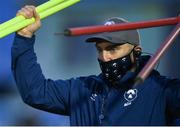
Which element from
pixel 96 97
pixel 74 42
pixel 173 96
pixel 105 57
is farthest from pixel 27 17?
pixel 74 42

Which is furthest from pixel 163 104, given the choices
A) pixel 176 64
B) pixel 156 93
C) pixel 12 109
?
pixel 12 109

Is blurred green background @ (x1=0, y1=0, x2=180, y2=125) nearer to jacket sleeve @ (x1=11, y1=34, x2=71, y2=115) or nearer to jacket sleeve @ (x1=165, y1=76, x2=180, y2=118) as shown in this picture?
jacket sleeve @ (x1=11, y1=34, x2=71, y2=115)

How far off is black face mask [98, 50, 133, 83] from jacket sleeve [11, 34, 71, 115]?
0.25 meters

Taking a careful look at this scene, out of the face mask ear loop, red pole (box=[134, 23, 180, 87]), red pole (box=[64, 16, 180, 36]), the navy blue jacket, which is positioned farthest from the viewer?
the face mask ear loop

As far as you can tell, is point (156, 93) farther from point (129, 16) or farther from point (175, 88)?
point (129, 16)

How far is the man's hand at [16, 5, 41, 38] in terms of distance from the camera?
1.96m

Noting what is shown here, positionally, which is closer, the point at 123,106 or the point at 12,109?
the point at 123,106

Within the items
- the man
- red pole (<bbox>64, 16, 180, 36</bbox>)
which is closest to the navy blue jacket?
the man

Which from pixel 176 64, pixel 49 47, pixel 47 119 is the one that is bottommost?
pixel 47 119

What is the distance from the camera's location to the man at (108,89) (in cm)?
207

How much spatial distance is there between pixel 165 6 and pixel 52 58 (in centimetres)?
69

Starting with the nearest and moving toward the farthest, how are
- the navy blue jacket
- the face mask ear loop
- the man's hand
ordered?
the man's hand, the navy blue jacket, the face mask ear loop

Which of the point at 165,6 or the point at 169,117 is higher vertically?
the point at 165,6

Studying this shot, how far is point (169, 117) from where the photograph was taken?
83.8 inches
